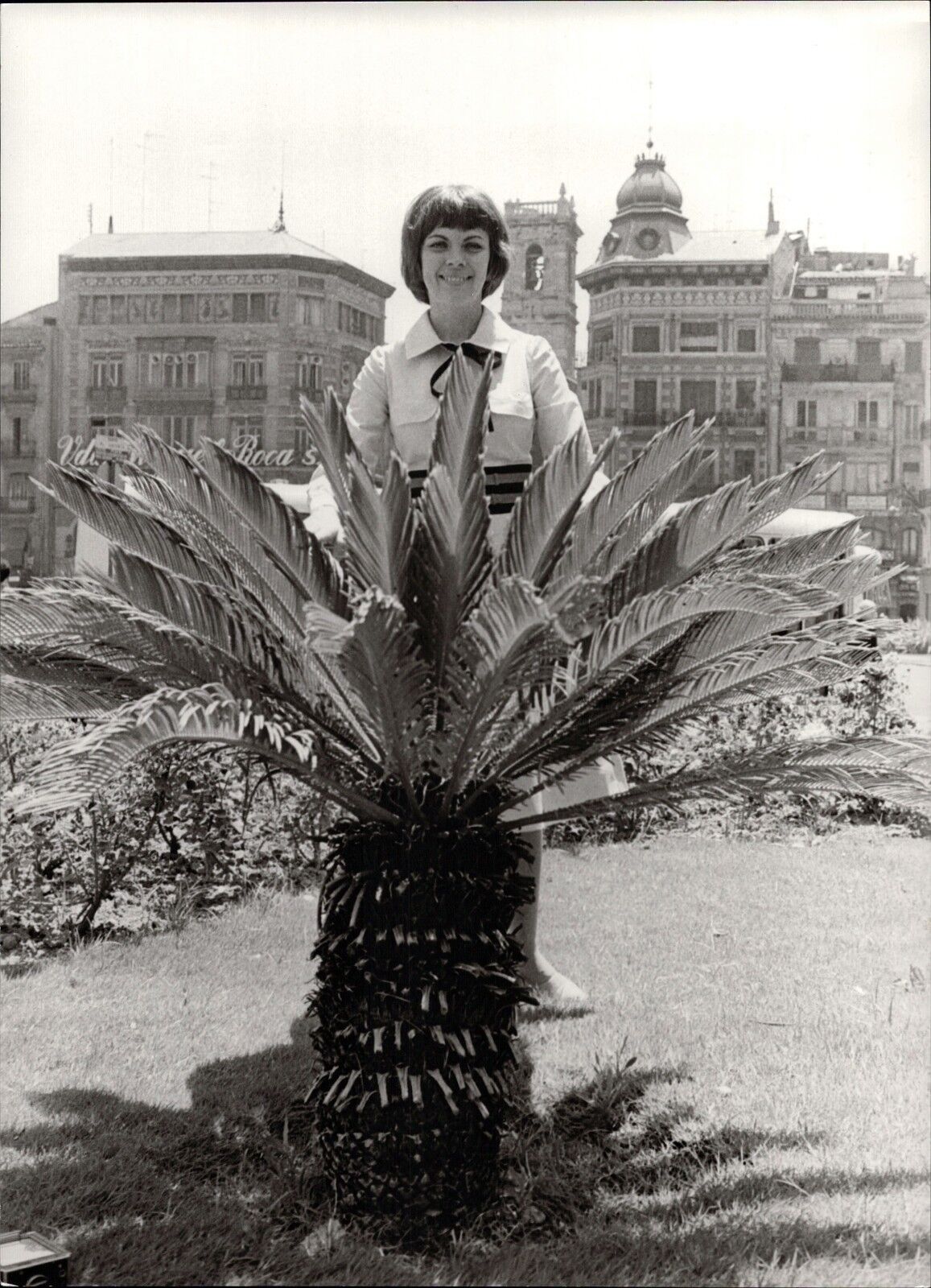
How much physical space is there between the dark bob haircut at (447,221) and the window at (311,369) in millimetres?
1127

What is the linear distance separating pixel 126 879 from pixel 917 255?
392 centimetres

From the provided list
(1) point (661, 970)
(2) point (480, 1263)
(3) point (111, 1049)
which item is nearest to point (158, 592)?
(2) point (480, 1263)

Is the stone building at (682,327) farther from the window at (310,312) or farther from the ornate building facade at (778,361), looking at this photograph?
the window at (310,312)

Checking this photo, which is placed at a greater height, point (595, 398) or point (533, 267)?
point (533, 267)

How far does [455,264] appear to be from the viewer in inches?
128

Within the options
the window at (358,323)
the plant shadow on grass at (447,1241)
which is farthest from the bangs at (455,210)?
the plant shadow on grass at (447,1241)

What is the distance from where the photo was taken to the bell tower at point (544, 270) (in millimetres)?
3980

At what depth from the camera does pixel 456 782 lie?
8.17 feet

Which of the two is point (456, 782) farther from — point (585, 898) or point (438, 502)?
point (585, 898)

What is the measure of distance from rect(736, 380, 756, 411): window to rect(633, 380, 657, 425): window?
1.47 ft

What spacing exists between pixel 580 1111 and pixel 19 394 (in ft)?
10.4

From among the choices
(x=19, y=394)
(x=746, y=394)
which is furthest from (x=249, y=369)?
(x=746, y=394)

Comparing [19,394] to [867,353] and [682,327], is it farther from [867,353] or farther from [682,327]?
[867,353]

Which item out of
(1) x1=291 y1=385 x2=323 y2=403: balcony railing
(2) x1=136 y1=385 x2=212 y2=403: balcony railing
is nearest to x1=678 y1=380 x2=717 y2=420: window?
(1) x1=291 y1=385 x2=323 y2=403: balcony railing
